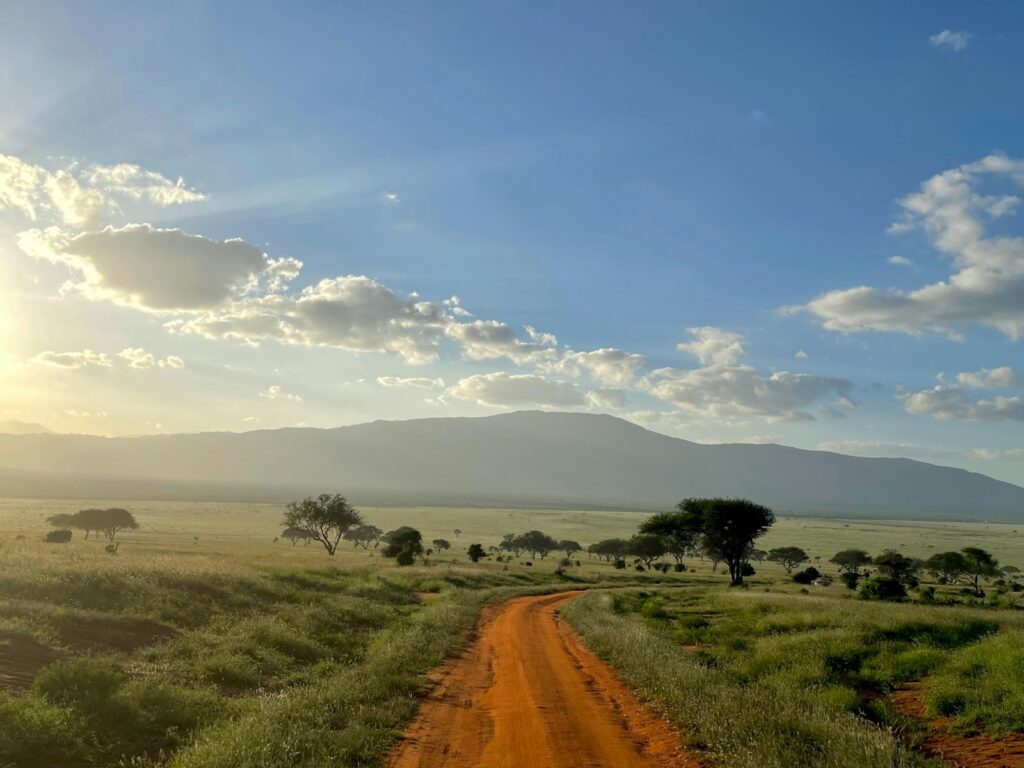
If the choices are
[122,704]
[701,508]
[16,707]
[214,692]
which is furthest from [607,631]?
[701,508]

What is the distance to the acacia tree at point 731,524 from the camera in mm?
70875

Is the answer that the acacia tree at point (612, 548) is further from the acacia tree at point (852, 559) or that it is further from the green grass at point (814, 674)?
the green grass at point (814, 674)

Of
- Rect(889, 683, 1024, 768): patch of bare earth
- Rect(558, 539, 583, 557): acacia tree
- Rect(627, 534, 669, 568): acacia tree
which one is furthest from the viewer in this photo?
Rect(558, 539, 583, 557): acacia tree

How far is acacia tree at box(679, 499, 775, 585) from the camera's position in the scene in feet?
233

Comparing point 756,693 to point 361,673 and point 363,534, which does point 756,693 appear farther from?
point 363,534

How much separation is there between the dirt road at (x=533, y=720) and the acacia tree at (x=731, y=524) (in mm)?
54013

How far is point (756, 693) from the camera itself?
1420 centimetres

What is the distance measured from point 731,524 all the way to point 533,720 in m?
63.4

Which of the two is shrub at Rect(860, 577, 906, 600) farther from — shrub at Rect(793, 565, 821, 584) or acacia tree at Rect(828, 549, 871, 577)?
acacia tree at Rect(828, 549, 871, 577)

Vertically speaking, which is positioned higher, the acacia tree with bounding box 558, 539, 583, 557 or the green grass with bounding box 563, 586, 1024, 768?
the green grass with bounding box 563, 586, 1024, 768

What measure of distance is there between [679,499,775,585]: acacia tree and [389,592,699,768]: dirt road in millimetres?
54013

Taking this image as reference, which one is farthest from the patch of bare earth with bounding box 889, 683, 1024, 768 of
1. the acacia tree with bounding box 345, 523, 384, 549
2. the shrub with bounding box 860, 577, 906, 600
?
the acacia tree with bounding box 345, 523, 384, 549

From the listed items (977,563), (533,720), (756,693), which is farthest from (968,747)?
(977,563)

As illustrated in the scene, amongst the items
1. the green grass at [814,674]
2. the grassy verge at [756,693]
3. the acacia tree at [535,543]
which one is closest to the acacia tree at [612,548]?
the acacia tree at [535,543]
